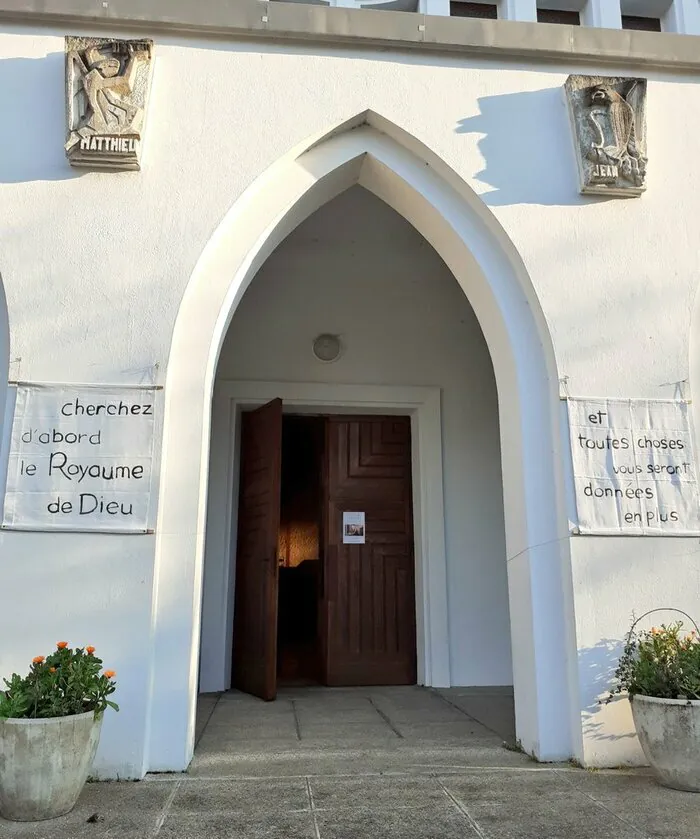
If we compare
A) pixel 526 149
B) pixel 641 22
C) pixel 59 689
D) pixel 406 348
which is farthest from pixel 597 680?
pixel 641 22

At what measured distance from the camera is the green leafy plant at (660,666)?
335cm

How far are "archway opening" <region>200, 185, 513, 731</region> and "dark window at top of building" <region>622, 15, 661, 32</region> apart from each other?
2.29m

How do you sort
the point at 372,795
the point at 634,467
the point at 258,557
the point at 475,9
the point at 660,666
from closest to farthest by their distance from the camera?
the point at 372,795 < the point at 660,666 < the point at 634,467 < the point at 475,9 < the point at 258,557

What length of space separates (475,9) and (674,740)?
5048 mm

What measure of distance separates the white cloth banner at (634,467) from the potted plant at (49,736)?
8.89ft

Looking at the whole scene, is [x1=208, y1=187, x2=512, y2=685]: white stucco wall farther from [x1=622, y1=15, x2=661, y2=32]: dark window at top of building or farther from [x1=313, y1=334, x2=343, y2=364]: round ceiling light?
[x1=622, y1=15, x2=661, y2=32]: dark window at top of building

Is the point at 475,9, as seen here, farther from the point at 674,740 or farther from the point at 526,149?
the point at 674,740

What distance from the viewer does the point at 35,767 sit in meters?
2.86

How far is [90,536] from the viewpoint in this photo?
12.1ft

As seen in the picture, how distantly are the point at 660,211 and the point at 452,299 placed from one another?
2.42 meters

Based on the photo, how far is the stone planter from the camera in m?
3.22

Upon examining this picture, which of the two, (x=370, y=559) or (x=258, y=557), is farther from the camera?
(x=370, y=559)

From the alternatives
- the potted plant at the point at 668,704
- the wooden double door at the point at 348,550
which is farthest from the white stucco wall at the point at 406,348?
the potted plant at the point at 668,704

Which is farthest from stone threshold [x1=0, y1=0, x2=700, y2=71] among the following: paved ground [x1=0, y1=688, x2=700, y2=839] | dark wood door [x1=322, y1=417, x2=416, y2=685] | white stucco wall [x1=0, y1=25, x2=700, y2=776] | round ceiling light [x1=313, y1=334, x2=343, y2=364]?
paved ground [x1=0, y1=688, x2=700, y2=839]
